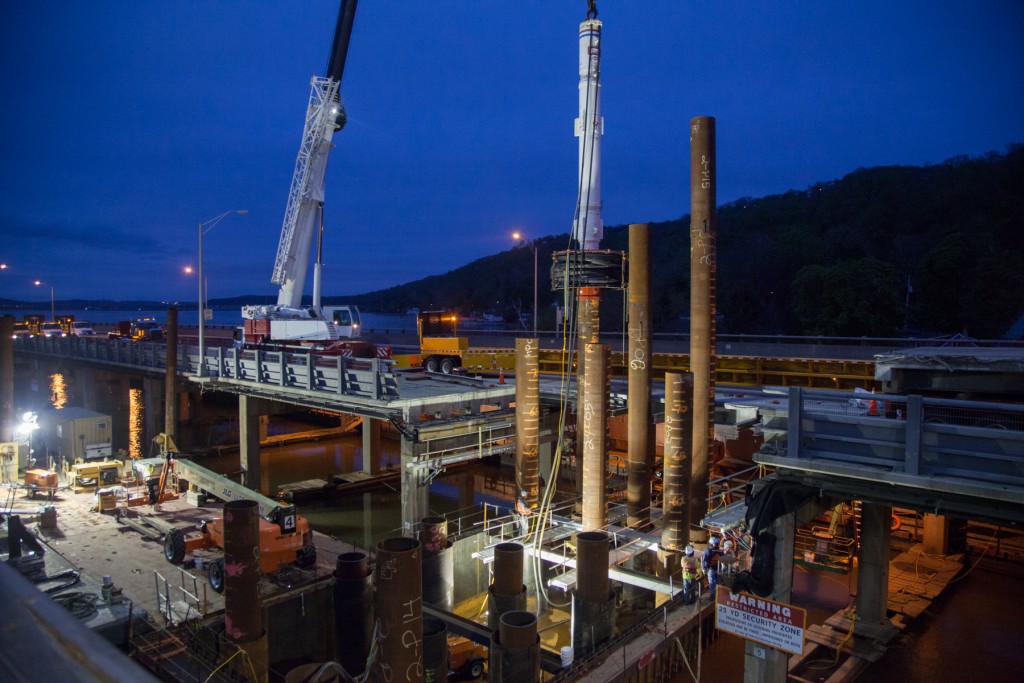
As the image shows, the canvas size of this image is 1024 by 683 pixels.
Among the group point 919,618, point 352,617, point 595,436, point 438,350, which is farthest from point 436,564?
point 438,350

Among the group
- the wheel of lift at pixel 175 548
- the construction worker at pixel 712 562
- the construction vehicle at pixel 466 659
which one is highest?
the construction worker at pixel 712 562

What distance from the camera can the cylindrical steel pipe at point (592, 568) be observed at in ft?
46.2

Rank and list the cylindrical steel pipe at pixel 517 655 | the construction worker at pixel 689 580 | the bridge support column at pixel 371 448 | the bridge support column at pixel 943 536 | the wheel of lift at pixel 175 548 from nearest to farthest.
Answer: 1. the cylindrical steel pipe at pixel 517 655
2. the construction worker at pixel 689 580
3. the wheel of lift at pixel 175 548
4. the bridge support column at pixel 943 536
5. the bridge support column at pixel 371 448

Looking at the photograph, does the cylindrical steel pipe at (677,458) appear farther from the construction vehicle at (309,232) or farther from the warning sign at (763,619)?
the construction vehicle at (309,232)

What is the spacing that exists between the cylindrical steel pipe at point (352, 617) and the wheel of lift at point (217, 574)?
253 centimetres

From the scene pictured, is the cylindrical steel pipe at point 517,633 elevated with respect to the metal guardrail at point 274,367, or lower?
lower

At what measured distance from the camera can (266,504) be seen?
723 inches

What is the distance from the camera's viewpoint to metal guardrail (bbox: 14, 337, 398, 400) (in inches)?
807

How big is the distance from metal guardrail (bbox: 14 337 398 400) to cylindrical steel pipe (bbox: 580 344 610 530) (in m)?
6.44

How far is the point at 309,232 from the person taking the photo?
32000 millimetres

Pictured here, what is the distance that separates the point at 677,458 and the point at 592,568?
3485 millimetres

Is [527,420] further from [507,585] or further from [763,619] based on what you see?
[763,619]

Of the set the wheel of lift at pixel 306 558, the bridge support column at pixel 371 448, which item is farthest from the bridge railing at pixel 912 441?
the bridge support column at pixel 371 448

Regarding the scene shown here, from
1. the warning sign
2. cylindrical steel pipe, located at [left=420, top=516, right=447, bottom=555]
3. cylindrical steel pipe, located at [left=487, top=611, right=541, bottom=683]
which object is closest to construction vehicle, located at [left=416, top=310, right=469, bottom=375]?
cylindrical steel pipe, located at [left=420, top=516, right=447, bottom=555]
